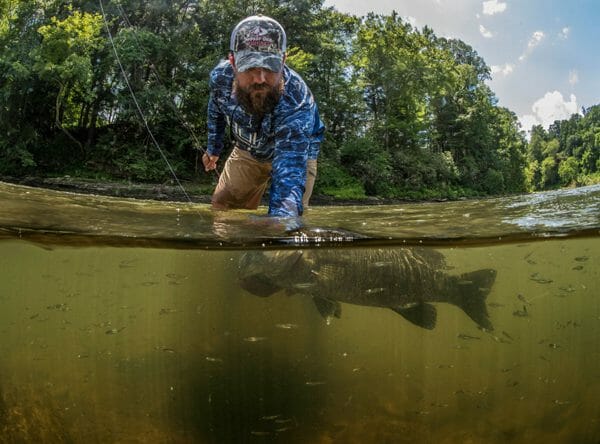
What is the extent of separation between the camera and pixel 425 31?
163ft

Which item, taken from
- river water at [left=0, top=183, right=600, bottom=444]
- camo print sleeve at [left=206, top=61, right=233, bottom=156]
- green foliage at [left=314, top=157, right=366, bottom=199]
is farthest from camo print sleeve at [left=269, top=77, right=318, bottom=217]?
green foliage at [left=314, top=157, right=366, bottom=199]

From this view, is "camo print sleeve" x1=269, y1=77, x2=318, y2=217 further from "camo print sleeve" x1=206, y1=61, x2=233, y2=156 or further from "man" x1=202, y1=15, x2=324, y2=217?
"camo print sleeve" x1=206, y1=61, x2=233, y2=156

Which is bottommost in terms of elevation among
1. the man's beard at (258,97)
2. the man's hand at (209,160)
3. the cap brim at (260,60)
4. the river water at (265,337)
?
the river water at (265,337)

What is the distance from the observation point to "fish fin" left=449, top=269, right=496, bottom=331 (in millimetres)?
4230

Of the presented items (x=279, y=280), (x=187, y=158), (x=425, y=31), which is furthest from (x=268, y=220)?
(x=425, y=31)

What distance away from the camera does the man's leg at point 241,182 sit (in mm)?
4309

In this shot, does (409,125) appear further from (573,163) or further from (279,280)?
(573,163)

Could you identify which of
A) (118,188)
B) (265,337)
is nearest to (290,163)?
(265,337)

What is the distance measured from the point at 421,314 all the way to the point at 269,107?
197 cm

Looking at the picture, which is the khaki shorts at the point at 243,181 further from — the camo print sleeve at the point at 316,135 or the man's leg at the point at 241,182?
the camo print sleeve at the point at 316,135

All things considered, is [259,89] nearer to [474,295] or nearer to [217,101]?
[217,101]

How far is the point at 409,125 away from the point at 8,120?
1025 inches

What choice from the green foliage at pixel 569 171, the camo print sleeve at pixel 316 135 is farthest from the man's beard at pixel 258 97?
the green foliage at pixel 569 171

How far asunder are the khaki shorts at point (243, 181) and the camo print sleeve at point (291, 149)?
0.67 m
